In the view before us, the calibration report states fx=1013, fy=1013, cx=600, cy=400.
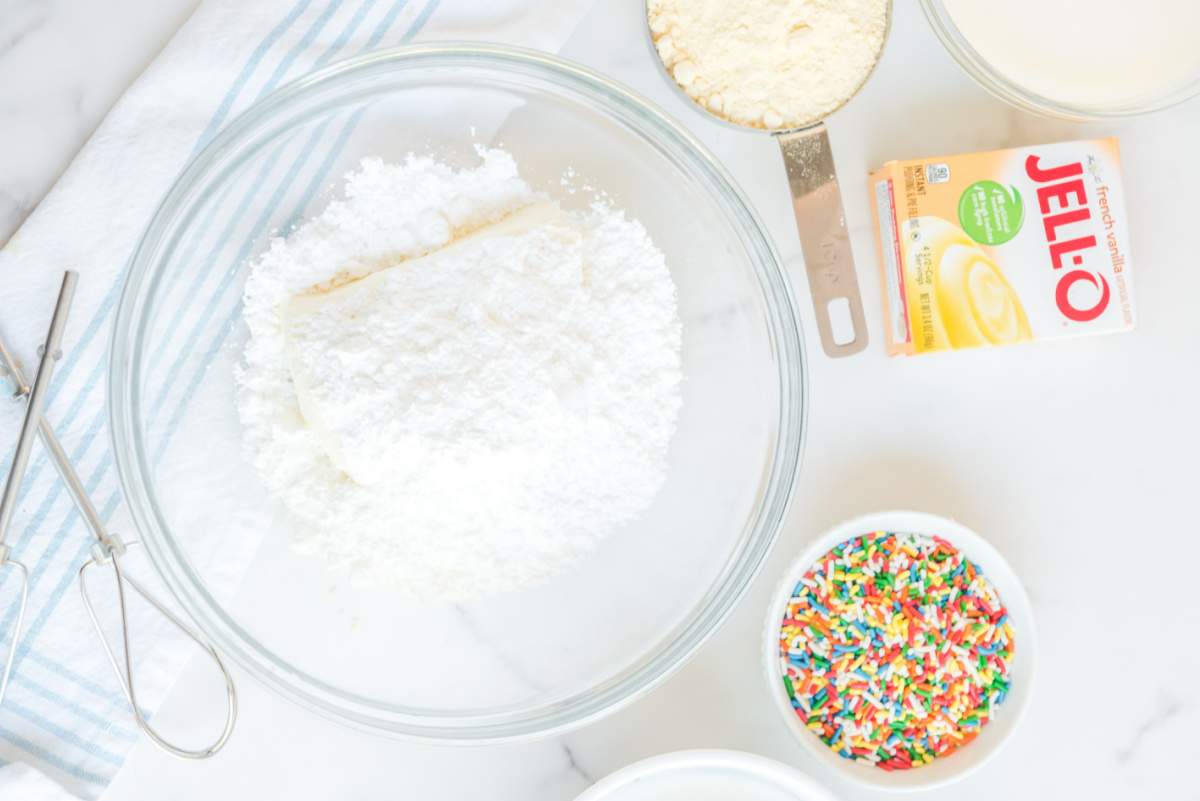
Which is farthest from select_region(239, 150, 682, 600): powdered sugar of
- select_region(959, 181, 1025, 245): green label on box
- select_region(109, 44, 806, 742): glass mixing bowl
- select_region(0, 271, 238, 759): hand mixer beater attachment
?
select_region(959, 181, 1025, 245): green label on box

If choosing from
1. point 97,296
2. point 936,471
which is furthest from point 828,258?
point 97,296

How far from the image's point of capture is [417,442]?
0.97 m

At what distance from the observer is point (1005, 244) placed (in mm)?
1129

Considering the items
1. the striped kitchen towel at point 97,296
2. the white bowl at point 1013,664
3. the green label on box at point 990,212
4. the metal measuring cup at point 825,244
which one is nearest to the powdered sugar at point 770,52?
the metal measuring cup at point 825,244

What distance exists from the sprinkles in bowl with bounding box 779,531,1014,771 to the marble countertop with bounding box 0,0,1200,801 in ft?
0.25

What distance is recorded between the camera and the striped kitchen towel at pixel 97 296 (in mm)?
1107

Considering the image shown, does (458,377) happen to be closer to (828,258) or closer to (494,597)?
(494,597)

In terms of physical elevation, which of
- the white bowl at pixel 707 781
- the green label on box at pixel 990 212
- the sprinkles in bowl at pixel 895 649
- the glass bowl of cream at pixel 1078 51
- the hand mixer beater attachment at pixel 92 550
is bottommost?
the white bowl at pixel 707 781

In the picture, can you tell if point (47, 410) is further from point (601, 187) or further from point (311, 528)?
point (601, 187)

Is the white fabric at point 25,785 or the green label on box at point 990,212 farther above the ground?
the green label on box at point 990,212

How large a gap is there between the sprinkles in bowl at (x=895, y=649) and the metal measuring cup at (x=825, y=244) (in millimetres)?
243

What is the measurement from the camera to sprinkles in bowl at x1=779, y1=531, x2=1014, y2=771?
1128 mm

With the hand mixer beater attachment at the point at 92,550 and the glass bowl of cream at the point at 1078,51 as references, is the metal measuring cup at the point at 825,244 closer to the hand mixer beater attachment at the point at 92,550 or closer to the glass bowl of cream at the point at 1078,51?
the glass bowl of cream at the point at 1078,51

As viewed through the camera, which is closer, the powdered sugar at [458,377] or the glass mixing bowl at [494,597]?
the powdered sugar at [458,377]
